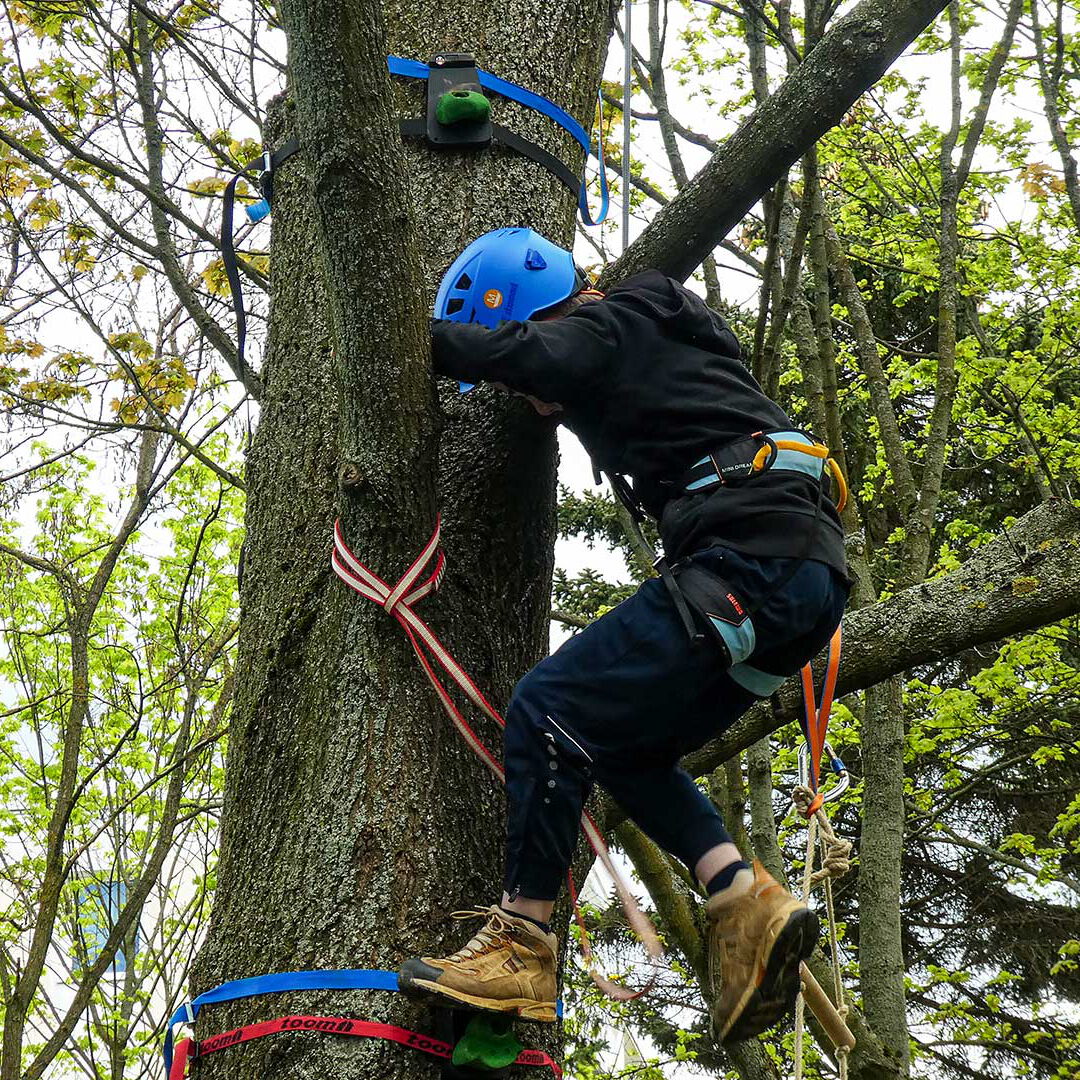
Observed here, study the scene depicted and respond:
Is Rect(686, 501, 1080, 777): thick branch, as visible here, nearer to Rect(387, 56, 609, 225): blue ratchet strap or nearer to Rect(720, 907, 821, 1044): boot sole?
Rect(720, 907, 821, 1044): boot sole

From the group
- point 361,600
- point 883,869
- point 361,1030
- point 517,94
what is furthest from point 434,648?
point 883,869

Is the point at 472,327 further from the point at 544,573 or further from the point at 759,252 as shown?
the point at 759,252

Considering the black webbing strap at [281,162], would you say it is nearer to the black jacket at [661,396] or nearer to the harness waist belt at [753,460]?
the black jacket at [661,396]

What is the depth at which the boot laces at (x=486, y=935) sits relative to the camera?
1.95 meters

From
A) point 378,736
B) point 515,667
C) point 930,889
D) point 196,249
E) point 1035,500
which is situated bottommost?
point 378,736

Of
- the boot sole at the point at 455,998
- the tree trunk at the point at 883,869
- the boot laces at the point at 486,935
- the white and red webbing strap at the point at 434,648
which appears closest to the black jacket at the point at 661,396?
the white and red webbing strap at the point at 434,648

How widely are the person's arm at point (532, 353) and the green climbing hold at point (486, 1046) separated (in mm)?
1174

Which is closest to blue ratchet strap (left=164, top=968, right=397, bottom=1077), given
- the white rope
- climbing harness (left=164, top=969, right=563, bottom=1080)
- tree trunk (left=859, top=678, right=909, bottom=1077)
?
climbing harness (left=164, top=969, right=563, bottom=1080)

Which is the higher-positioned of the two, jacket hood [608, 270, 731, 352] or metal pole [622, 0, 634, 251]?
metal pole [622, 0, 634, 251]

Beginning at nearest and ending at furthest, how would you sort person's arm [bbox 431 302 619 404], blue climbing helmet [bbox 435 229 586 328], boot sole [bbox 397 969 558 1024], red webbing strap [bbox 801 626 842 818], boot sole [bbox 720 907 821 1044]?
boot sole [bbox 397 969 558 1024], boot sole [bbox 720 907 821 1044], person's arm [bbox 431 302 619 404], blue climbing helmet [bbox 435 229 586 328], red webbing strap [bbox 801 626 842 818]

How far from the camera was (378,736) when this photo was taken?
210 centimetres

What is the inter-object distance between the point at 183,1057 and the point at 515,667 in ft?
3.13

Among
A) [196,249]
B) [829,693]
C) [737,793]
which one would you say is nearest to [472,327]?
[829,693]

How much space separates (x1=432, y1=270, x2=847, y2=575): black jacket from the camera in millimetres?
2246
